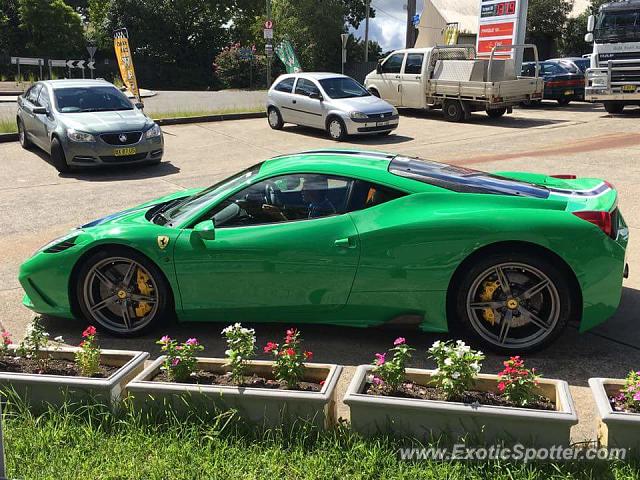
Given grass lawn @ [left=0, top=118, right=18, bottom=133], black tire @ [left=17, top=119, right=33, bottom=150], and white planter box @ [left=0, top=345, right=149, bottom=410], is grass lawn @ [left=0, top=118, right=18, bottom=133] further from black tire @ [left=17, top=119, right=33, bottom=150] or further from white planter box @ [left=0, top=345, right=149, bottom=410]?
white planter box @ [left=0, top=345, right=149, bottom=410]

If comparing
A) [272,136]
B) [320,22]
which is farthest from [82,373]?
[320,22]

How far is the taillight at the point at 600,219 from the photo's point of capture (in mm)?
4418

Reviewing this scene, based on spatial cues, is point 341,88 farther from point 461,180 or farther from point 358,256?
point 358,256

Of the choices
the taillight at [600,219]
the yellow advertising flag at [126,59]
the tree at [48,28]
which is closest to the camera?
the taillight at [600,219]

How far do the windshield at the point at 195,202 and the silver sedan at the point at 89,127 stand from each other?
295 inches

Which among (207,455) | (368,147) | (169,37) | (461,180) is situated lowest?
(207,455)

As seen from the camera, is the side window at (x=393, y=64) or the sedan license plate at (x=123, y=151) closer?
the sedan license plate at (x=123, y=151)

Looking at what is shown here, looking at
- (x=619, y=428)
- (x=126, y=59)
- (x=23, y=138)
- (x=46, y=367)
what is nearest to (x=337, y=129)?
(x=23, y=138)

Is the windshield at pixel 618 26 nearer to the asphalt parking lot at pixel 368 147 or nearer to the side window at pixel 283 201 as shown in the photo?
the asphalt parking lot at pixel 368 147

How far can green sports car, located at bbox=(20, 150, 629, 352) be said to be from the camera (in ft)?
14.6

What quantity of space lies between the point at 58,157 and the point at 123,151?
1.19m

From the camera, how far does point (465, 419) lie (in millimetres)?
3320

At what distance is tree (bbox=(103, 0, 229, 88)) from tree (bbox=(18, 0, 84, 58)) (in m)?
2.77

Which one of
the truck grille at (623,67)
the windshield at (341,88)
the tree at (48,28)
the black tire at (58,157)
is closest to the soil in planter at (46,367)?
the black tire at (58,157)
